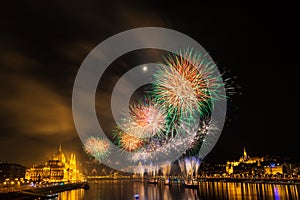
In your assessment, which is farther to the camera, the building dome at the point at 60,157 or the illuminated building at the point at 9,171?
the building dome at the point at 60,157

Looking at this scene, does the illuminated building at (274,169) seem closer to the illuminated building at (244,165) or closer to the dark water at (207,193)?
the illuminated building at (244,165)

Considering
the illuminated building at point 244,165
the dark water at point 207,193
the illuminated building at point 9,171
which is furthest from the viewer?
the illuminated building at point 244,165

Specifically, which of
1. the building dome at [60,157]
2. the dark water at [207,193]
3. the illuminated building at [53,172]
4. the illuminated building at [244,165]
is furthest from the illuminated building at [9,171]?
the illuminated building at [244,165]

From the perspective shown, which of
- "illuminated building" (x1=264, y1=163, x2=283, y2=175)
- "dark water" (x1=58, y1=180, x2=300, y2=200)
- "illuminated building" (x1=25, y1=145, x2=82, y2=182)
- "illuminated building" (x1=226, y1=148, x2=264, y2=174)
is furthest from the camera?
"illuminated building" (x1=226, y1=148, x2=264, y2=174)

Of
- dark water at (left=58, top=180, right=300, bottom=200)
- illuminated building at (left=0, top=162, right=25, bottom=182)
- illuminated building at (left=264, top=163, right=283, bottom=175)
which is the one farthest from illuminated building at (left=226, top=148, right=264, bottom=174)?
illuminated building at (left=0, top=162, right=25, bottom=182)

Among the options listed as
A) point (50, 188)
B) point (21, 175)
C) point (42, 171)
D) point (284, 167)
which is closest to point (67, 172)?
point (42, 171)

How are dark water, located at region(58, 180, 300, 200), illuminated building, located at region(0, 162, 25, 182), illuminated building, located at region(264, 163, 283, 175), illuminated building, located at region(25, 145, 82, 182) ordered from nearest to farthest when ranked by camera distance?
1. dark water, located at region(58, 180, 300, 200)
2. illuminated building, located at region(264, 163, 283, 175)
3. illuminated building, located at region(0, 162, 25, 182)
4. illuminated building, located at region(25, 145, 82, 182)

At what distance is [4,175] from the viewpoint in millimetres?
122875

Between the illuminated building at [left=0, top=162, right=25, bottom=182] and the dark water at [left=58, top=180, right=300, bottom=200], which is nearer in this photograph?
the dark water at [left=58, top=180, right=300, bottom=200]

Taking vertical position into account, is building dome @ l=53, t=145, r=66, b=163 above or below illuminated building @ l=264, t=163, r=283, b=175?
above

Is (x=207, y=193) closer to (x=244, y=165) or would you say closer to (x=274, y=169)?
(x=274, y=169)

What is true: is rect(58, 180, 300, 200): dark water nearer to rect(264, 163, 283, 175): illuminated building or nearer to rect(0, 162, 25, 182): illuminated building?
rect(264, 163, 283, 175): illuminated building

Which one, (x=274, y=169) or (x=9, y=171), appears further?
(x=9, y=171)

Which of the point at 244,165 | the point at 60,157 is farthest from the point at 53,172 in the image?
the point at 244,165
